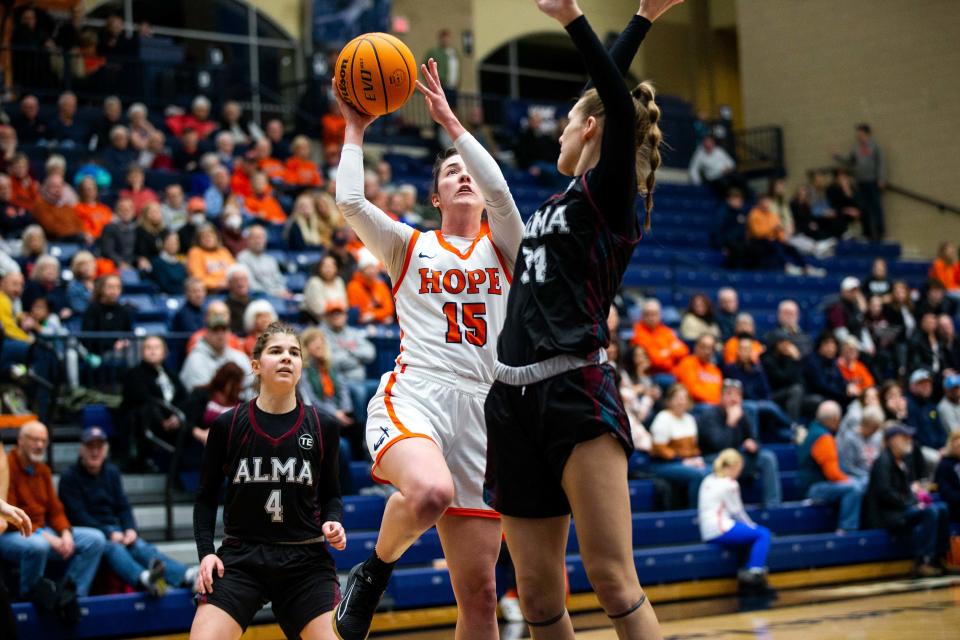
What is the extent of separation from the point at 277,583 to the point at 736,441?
22.9 ft

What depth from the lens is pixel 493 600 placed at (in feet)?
A: 14.0

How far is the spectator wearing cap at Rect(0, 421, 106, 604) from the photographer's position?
746 cm

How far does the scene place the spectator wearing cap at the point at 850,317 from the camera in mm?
14055

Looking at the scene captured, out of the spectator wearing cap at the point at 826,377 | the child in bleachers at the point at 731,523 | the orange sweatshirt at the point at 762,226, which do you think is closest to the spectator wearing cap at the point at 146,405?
the child in bleachers at the point at 731,523

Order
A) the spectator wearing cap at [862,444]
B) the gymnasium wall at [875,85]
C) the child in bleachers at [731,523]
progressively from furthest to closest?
1. the gymnasium wall at [875,85]
2. the spectator wearing cap at [862,444]
3. the child in bleachers at [731,523]

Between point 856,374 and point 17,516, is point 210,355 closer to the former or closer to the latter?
point 17,516

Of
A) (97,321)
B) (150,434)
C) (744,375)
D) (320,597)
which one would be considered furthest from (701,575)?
(320,597)

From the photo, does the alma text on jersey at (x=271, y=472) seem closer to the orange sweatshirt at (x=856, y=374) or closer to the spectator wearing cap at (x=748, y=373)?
the spectator wearing cap at (x=748, y=373)

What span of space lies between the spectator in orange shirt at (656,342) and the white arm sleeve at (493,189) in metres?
7.76

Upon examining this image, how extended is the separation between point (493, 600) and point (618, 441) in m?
1.08

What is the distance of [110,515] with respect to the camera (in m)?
7.86

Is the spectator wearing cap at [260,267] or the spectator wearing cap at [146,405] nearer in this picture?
the spectator wearing cap at [146,405]

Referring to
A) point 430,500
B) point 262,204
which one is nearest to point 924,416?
point 262,204

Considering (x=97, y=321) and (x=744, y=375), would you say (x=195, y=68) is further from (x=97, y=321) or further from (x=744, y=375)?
(x=744, y=375)
